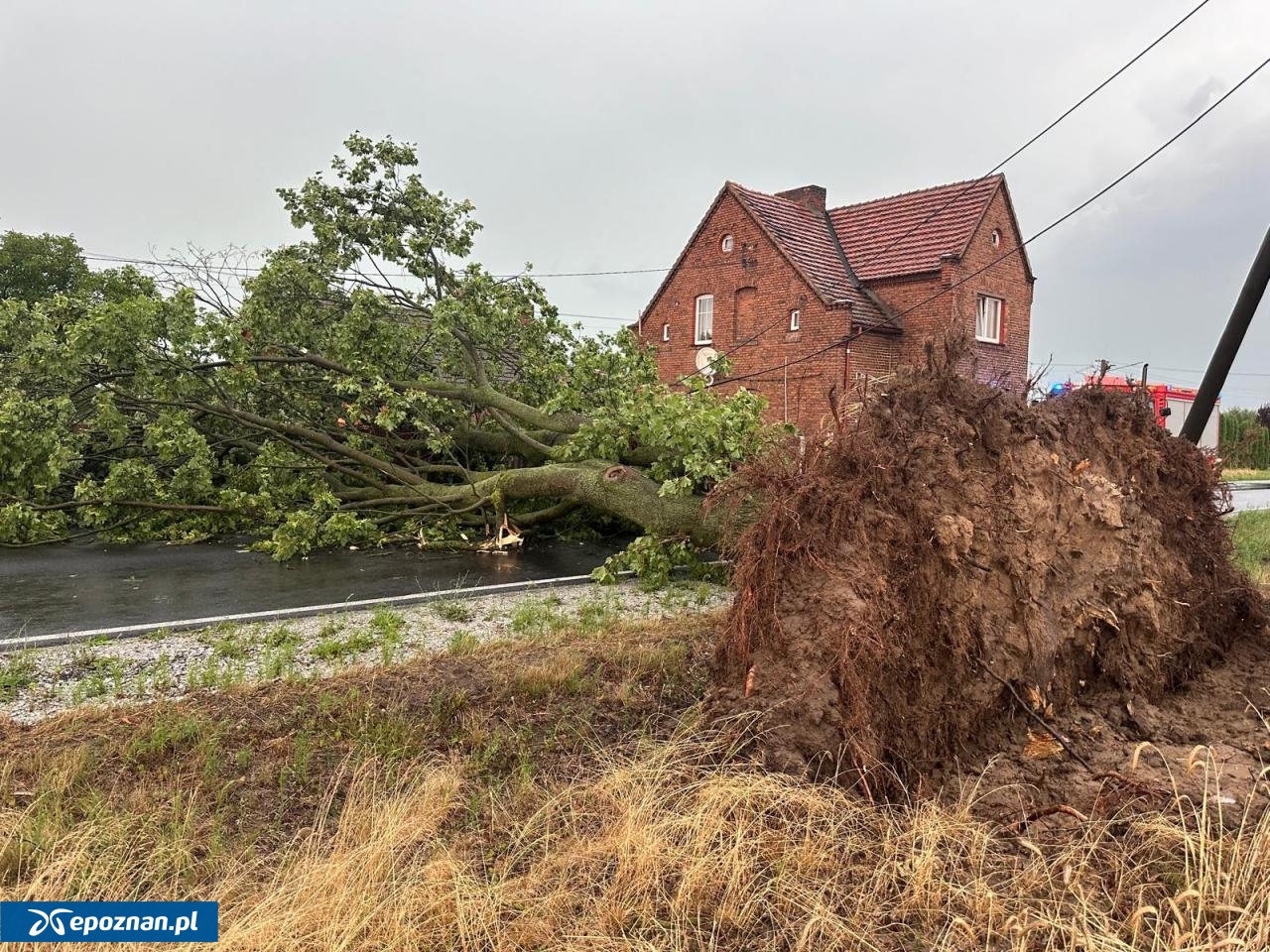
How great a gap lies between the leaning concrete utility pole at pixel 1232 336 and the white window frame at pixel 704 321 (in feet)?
54.4

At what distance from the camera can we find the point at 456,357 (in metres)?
11.4

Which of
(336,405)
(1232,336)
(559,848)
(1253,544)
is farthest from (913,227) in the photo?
(559,848)

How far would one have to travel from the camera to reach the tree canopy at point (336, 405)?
369 inches

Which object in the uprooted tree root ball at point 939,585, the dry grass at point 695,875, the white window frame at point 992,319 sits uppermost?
the white window frame at point 992,319

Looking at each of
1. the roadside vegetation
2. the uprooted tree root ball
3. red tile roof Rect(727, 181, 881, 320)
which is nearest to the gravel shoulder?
the uprooted tree root ball

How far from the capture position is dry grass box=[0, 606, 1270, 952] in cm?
259

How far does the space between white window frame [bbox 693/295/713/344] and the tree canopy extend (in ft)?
44.2

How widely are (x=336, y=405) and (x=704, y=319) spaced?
1544 centimetres

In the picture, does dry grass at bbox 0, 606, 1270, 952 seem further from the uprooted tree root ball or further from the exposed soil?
the uprooted tree root ball

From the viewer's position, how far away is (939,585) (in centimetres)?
402

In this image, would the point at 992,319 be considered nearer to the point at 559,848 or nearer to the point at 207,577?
the point at 207,577

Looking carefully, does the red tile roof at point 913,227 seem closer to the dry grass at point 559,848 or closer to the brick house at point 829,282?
the brick house at point 829,282

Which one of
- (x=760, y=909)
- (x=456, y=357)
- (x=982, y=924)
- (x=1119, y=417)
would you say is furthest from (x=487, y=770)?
(x=456, y=357)

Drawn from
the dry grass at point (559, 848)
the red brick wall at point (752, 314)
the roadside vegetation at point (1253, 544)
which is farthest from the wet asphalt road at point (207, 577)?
the red brick wall at point (752, 314)
